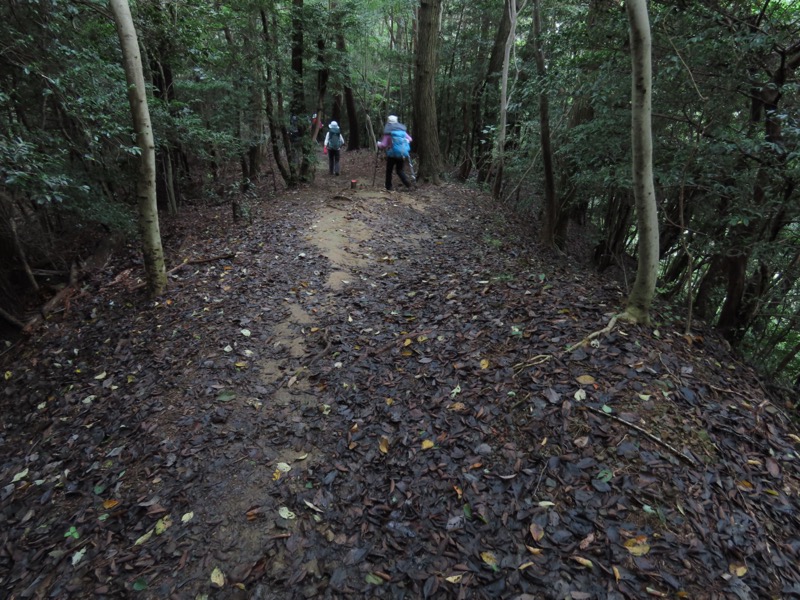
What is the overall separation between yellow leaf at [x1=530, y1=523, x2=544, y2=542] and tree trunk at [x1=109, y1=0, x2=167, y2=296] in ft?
19.3

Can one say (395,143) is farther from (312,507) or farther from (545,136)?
(312,507)

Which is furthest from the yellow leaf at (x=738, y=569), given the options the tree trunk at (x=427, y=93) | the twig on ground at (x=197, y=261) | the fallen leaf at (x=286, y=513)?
the tree trunk at (x=427, y=93)

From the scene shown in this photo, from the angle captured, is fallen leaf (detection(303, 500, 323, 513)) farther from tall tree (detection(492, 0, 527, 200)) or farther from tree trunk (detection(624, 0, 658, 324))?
tall tree (detection(492, 0, 527, 200))

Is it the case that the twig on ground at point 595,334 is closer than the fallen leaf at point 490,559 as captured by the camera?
No

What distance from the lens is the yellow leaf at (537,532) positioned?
102 inches

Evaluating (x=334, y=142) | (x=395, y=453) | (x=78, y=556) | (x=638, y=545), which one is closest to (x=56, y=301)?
(x=78, y=556)

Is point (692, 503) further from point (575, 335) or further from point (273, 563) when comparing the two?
point (273, 563)

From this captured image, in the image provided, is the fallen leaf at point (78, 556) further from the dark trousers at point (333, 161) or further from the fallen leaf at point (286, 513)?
the dark trousers at point (333, 161)

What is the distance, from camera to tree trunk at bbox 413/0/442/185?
10320 millimetres

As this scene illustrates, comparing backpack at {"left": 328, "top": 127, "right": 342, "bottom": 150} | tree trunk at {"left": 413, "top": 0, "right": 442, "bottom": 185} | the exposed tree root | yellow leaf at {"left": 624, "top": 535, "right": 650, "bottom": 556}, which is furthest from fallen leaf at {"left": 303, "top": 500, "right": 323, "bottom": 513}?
→ backpack at {"left": 328, "top": 127, "right": 342, "bottom": 150}

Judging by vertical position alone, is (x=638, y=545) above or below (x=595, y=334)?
below

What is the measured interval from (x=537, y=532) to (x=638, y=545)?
22.9 inches

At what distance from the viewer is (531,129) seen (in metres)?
8.97

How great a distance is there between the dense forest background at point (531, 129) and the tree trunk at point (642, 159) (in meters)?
0.73
